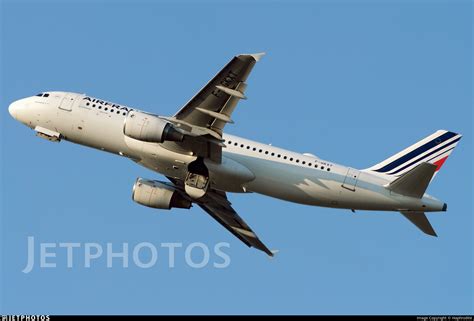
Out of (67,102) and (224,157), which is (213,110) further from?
(67,102)

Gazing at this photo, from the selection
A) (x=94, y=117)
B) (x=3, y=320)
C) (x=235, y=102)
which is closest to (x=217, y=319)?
(x=3, y=320)

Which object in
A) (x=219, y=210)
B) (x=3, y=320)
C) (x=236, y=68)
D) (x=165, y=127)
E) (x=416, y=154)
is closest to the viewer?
Answer: (x=3, y=320)

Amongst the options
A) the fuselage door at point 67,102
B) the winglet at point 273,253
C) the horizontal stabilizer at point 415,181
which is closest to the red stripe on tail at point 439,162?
the horizontal stabilizer at point 415,181

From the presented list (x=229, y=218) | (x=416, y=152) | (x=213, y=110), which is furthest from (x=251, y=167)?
(x=416, y=152)

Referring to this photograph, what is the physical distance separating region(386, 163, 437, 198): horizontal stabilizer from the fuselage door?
20.7m

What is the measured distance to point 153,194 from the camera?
57.8m

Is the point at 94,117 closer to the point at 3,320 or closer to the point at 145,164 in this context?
the point at 145,164

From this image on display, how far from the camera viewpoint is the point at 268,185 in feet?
177

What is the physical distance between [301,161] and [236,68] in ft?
30.2

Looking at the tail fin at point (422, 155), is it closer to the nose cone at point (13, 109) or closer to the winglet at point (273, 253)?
the winglet at point (273, 253)

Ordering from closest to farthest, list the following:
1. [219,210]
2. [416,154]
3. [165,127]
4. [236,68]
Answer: [236,68] < [165,127] < [416,154] < [219,210]

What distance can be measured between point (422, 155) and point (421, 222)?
4331mm

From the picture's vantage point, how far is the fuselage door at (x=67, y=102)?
55.9 meters

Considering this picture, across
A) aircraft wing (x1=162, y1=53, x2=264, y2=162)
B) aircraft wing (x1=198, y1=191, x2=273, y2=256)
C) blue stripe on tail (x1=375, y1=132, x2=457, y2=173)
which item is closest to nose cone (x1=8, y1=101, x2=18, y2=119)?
aircraft wing (x1=162, y1=53, x2=264, y2=162)
